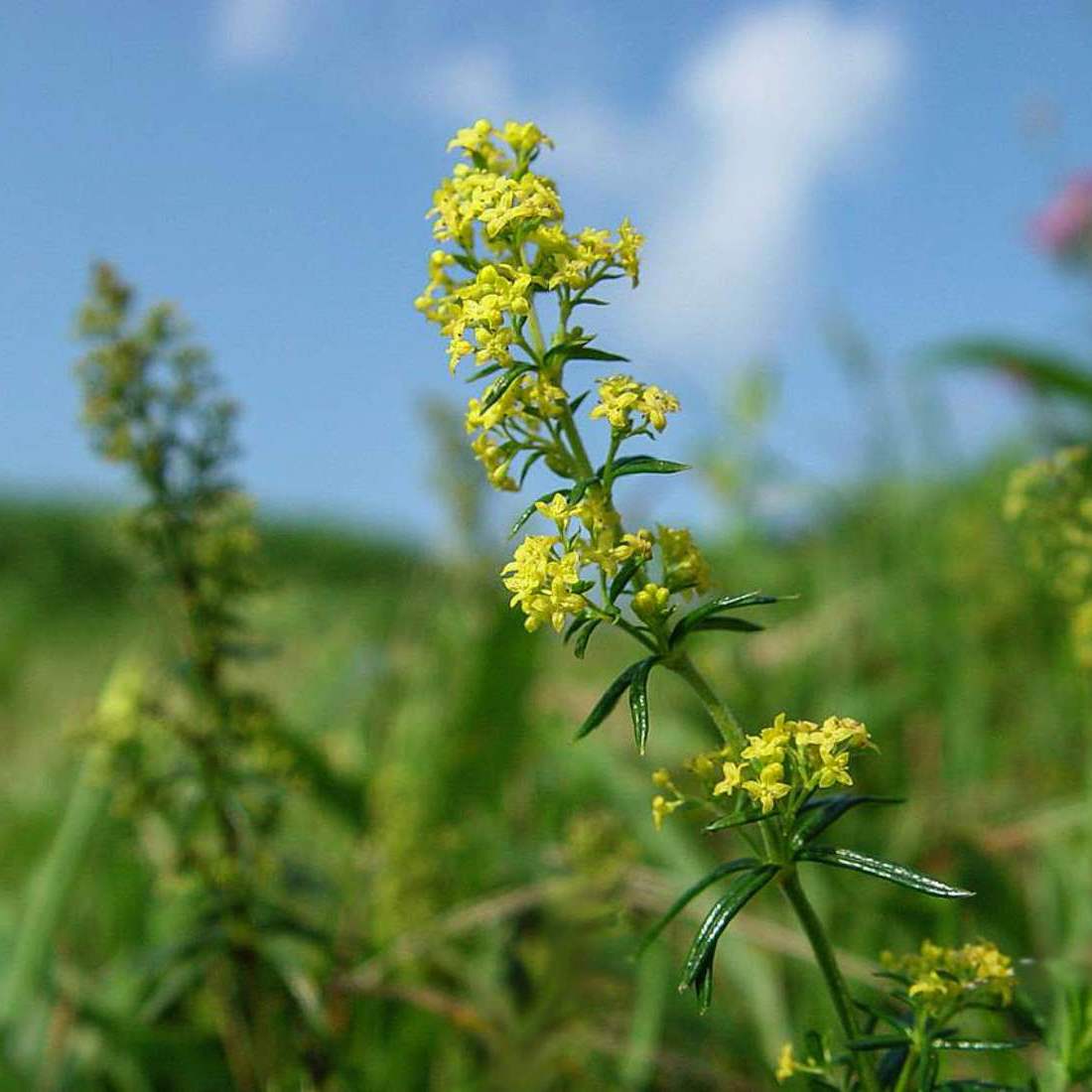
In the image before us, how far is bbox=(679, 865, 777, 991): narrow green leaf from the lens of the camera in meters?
0.84

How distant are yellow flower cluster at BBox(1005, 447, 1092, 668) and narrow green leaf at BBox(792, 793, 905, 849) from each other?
0.61 meters

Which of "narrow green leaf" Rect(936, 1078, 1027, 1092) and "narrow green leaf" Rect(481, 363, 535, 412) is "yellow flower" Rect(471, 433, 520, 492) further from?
"narrow green leaf" Rect(936, 1078, 1027, 1092)

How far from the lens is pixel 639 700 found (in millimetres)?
865

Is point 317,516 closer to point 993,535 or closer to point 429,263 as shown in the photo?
point 993,535

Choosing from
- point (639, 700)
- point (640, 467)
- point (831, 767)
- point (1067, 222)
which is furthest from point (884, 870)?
point (1067, 222)

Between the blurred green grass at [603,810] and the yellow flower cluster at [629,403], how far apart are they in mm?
485

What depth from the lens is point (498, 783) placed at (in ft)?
8.32

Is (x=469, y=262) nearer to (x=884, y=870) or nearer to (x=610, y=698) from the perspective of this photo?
(x=610, y=698)

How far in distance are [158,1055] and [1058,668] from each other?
86.5 inches

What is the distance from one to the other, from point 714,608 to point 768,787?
12 centimetres

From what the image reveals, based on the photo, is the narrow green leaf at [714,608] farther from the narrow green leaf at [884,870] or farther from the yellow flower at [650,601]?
the narrow green leaf at [884,870]

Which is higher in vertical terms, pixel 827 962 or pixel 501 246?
pixel 501 246

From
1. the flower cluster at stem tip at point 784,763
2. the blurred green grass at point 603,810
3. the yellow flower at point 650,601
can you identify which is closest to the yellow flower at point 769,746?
the flower cluster at stem tip at point 784,763

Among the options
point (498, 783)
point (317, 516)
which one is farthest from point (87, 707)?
point (317, 516)
